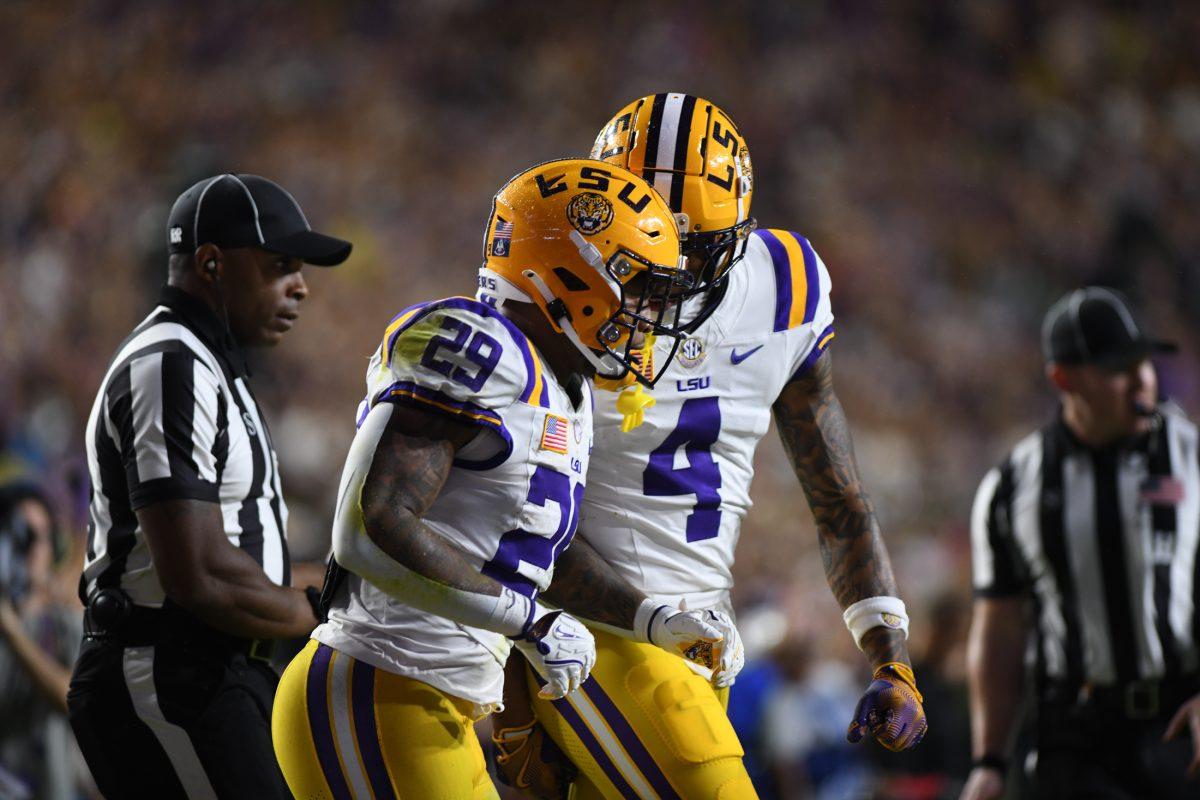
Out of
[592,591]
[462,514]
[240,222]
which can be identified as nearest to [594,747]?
[592,591]

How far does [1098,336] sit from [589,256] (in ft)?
7.95

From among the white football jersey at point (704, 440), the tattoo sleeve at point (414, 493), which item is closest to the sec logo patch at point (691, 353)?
the white football jersey at point (704, 440)

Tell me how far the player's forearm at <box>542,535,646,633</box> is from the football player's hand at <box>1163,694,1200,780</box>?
2111mm

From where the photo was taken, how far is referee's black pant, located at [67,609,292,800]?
2.77 m

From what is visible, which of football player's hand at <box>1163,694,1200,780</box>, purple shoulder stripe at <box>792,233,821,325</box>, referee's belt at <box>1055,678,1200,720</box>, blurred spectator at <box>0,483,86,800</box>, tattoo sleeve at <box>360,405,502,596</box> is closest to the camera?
tattoo sleeve at <box>360,405,502,596</box>

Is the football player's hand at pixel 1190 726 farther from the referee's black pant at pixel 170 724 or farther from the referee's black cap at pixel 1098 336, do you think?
the referee's black pant at pixel 170 724

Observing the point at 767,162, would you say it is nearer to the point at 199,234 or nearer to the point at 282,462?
the point at 282,462

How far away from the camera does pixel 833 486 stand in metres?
2.94

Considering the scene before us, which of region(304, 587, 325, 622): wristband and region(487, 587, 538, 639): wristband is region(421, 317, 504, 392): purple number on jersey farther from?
region(304, 587, 325, 622): wristband

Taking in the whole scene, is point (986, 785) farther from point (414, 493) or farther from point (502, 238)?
point (414, 493)

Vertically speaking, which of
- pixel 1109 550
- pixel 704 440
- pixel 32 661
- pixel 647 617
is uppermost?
pixel 704 440

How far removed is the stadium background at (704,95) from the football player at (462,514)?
23.1ft

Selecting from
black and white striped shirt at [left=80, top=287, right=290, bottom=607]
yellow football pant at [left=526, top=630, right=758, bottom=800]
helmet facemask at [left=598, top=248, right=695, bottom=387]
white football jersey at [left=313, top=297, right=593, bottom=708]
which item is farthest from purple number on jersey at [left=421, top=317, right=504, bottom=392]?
black and white striped shirt at [left=80, top=287, right=290, bottom=607]

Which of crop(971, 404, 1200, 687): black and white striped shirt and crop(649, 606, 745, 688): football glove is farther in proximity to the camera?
crop(971, 404, 1200, 687): black and white striped shirt
